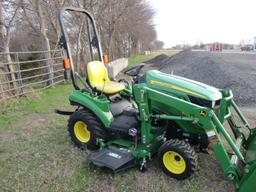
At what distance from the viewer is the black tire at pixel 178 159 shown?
2545 millimetres

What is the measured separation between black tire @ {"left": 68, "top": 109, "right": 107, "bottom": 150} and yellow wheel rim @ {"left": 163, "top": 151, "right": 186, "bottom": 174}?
0.97 m

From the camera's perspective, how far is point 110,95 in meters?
3.56

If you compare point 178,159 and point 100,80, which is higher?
point 100,80

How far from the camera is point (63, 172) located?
9.69ft

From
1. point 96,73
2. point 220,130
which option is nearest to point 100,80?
point 96,73

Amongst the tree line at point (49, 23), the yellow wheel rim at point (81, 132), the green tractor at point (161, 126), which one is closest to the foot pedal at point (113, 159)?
the green tractor at point (161, 126)

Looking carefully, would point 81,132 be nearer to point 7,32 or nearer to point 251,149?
point 251,149

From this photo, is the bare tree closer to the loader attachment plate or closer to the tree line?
the tree line

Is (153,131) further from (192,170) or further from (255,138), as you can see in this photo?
(255,138)

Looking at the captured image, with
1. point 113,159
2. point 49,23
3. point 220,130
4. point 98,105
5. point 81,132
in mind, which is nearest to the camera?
point 220,130

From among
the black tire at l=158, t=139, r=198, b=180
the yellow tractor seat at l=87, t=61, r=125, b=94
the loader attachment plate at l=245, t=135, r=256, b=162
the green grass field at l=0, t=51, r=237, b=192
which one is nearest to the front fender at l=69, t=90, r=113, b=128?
the yellow tractor seat at l=87, t=61, r=125, b=94

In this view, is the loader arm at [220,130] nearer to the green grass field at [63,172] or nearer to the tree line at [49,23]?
the green grass field at [63,172]

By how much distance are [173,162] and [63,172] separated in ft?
4.31

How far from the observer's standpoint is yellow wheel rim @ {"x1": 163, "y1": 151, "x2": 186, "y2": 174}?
8.68ft
